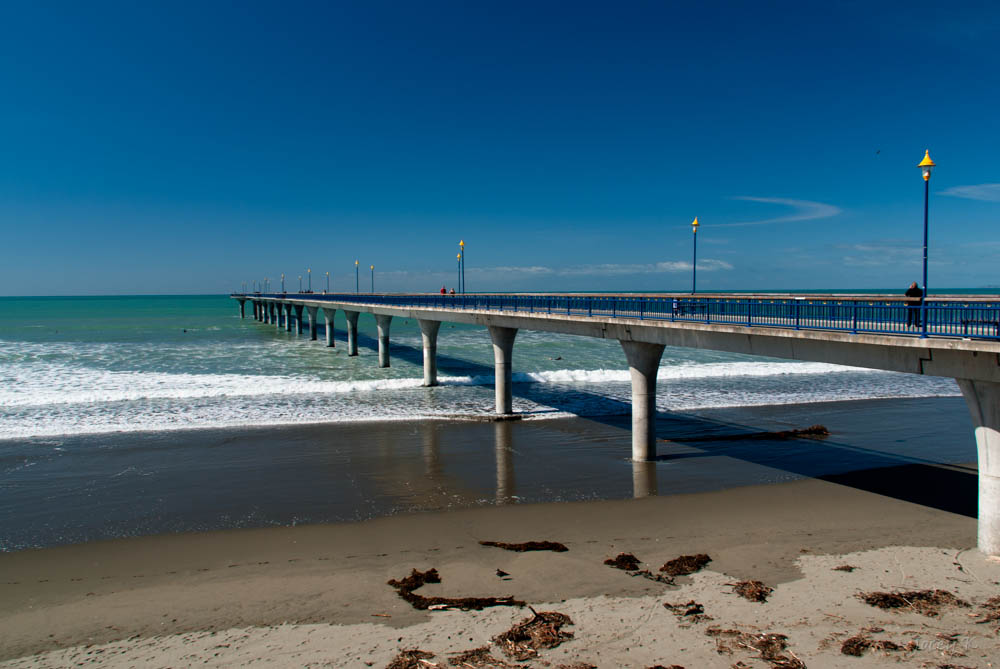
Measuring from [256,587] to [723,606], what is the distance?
661 cm

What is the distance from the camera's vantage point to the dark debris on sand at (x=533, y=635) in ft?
22.5

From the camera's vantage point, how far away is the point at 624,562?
938cm

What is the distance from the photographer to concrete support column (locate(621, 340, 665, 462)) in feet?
53.2

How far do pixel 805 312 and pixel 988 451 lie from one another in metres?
3.95

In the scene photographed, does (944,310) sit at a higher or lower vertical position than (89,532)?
higher

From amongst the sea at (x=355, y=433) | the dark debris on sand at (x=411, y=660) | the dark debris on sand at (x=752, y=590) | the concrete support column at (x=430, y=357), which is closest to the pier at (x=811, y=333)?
the sea at (x=355, y=433)

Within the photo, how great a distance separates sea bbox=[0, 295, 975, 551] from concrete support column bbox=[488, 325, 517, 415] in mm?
864

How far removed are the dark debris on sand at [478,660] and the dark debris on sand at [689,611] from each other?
2386 millimetres

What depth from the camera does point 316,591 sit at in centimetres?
868

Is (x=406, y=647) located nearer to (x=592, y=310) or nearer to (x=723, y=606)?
(x=723, y=606)

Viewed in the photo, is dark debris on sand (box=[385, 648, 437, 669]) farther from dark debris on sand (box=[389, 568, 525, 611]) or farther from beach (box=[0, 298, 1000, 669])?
dark debris on sand (box=[389, 568, 525, 611])

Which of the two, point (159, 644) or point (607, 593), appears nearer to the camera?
point (159, 644)

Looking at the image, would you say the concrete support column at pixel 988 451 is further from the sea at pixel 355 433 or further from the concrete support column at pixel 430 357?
the concrete support column at pixel 430 357

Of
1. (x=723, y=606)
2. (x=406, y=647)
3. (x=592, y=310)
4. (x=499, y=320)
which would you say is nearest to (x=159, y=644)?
(x=406, y=647)
